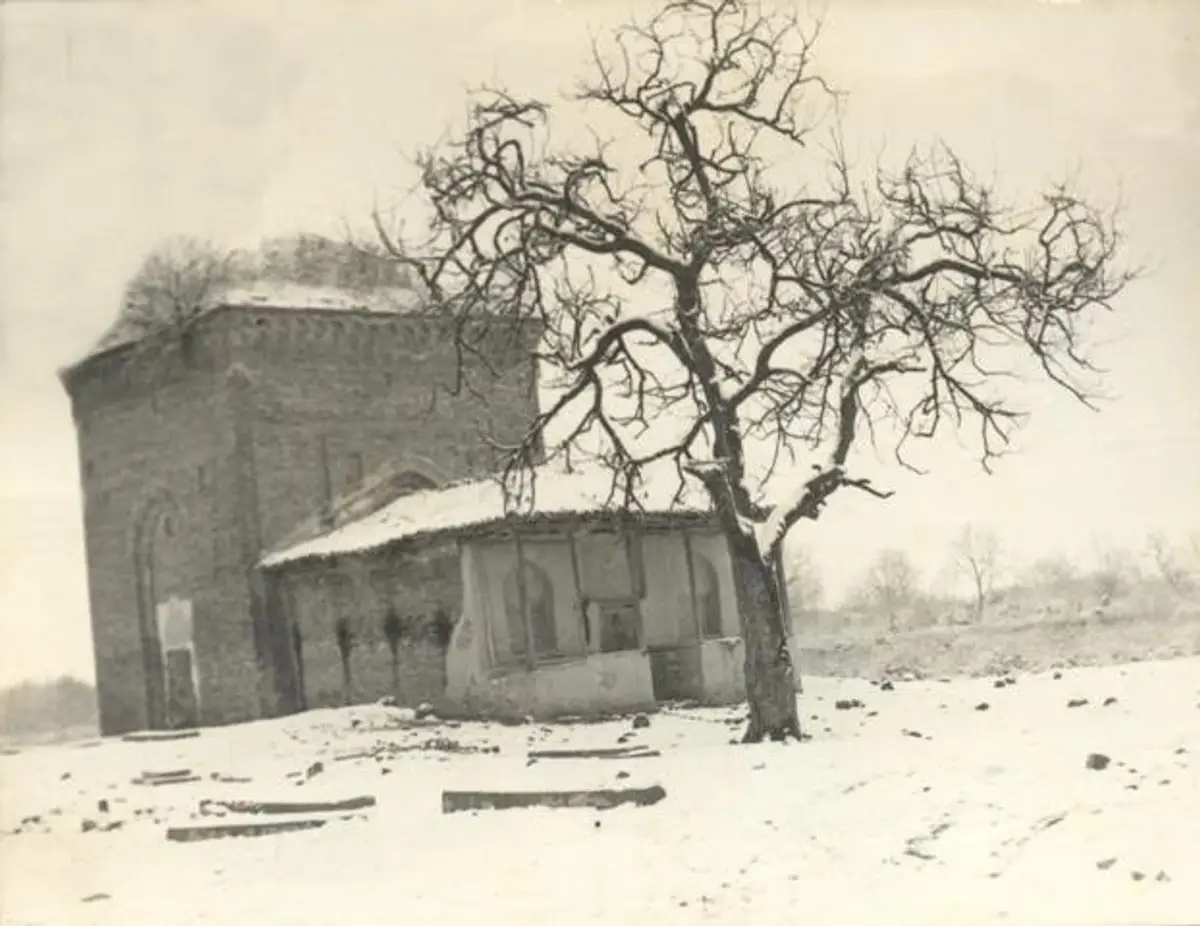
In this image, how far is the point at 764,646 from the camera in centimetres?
428

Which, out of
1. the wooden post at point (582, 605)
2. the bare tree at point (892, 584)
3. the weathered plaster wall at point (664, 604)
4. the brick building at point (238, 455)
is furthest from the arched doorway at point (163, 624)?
the bare tree at point (892, 584)

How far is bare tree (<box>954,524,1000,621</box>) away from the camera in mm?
3797

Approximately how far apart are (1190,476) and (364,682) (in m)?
2.65

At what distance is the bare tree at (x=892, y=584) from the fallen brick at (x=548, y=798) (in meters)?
0.82

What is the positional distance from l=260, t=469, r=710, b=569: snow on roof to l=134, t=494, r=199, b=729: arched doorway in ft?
1.71

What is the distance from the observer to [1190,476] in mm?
3955

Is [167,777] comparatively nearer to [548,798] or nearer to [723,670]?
[548,798]

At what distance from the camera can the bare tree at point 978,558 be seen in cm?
380

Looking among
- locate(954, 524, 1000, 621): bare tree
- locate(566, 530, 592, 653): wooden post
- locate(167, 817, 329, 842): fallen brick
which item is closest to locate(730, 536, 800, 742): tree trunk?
locate(954, 524, 1000, 621): bare tree

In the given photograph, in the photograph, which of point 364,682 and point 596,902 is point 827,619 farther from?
point 364,682

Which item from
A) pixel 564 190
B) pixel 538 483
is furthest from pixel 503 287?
pixel 538 483

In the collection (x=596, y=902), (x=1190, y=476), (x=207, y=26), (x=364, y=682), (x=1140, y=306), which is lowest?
(x=596, y=902)

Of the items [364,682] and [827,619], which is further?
[364,682]

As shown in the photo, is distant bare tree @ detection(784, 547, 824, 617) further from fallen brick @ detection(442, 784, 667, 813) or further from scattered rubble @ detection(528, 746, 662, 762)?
fallen brick @ detection(442, 784, 667, 813)
